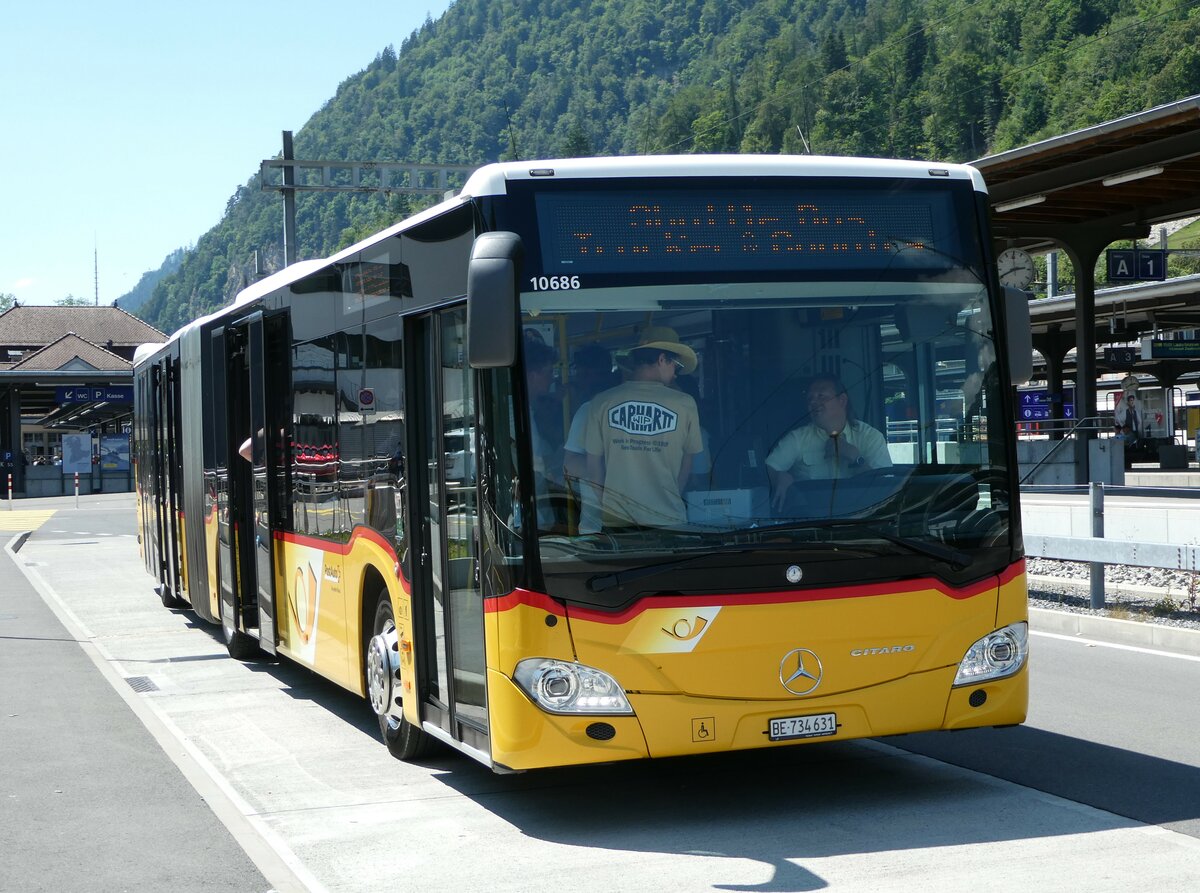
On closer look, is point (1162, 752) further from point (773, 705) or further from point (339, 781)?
point (339, 781)

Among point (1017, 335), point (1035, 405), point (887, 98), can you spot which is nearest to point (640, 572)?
point (1017, 335)

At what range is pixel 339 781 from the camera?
8.20 metres

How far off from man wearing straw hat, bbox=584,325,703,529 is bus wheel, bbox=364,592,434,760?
2.04 meters

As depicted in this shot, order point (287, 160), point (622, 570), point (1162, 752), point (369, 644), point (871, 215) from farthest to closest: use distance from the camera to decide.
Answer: point (287, 160) < point (369, 644) < point (1162, 752) < point (871, 215) < point (622, 570)

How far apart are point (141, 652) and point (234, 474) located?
9.18 ft

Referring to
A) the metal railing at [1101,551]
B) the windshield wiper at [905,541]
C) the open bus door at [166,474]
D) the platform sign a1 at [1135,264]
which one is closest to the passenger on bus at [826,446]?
the windshield wiper at [905,541]

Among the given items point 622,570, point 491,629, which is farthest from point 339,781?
point 622,570

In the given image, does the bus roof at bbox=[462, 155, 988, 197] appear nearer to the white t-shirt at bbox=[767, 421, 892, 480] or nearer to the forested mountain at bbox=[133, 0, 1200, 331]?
the white t-shirt at bbox=[767, 421, 892, 480]

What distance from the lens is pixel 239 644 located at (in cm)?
1328

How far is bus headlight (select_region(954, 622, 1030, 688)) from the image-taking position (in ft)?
23.1

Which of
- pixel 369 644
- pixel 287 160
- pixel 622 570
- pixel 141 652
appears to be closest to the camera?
pixel 622 570

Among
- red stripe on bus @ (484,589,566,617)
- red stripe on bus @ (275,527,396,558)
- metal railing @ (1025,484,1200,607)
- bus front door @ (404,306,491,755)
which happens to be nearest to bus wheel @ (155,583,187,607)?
red stripe on bus @ (275,527,396,558)

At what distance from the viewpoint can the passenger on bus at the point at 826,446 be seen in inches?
267

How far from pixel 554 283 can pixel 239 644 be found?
24.8 feet
